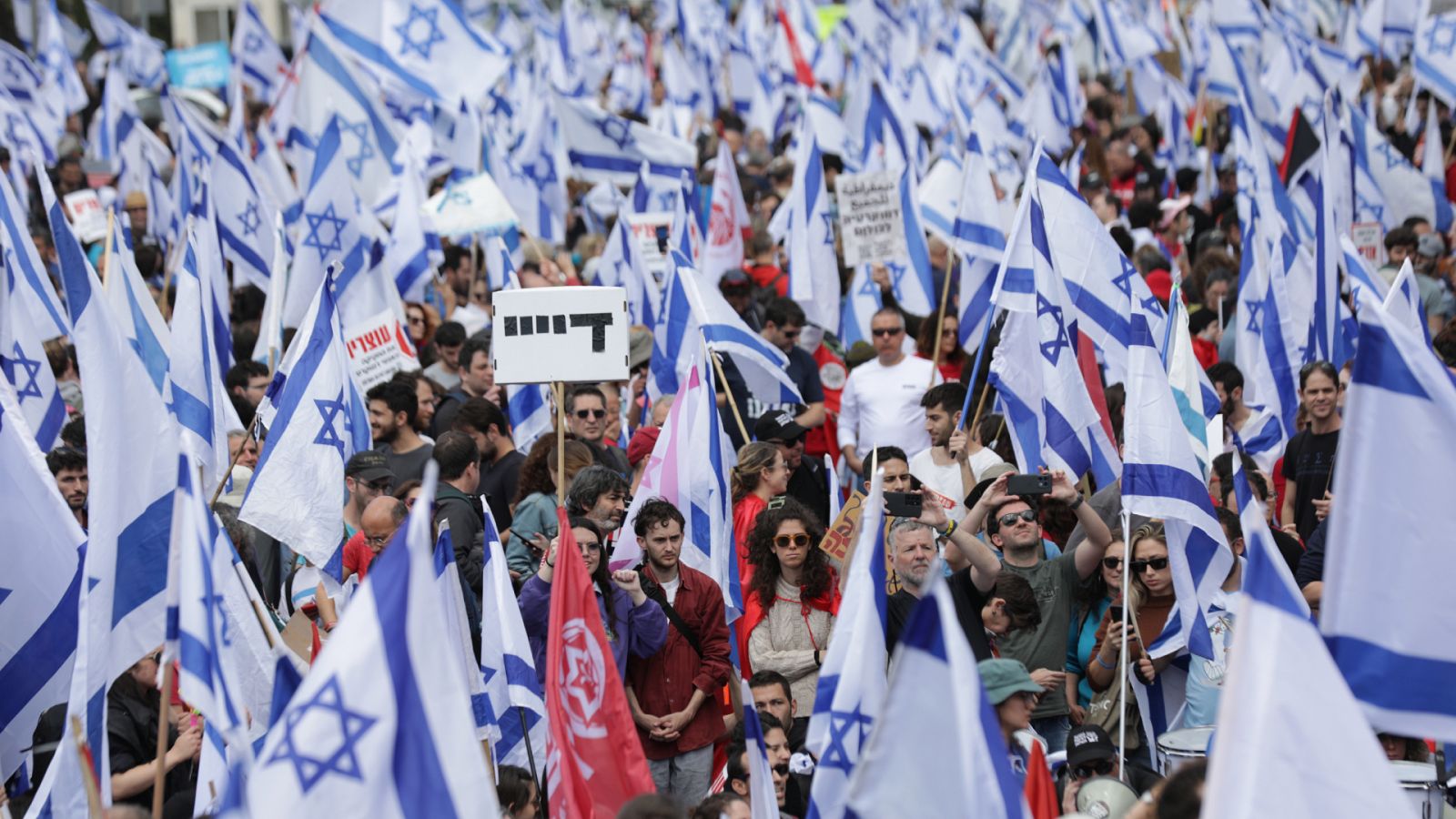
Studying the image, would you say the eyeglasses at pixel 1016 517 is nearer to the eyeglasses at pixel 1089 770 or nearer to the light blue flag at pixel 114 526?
the eyeglasses at pixel 1089 770

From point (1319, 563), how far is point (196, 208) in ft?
26.0

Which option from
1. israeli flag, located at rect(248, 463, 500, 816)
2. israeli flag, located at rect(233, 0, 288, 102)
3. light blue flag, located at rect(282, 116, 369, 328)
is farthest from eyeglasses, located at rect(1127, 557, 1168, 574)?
israeli flag, located at rect(233, 0, 288, 102)

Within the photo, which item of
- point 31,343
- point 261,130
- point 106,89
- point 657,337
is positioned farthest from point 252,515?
point 106,89

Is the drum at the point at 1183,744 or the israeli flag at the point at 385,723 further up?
the israeli flag at the point at 385,723

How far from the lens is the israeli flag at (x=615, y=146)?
16656 millimetres

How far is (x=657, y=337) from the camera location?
11.2m

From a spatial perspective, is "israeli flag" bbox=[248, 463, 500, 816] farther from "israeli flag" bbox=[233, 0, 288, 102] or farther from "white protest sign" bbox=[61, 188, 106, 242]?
"israeli flag" bbox=[233, 0, 288, 102]

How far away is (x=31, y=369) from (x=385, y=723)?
574 cm

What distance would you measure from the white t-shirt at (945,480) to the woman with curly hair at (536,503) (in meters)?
1.57

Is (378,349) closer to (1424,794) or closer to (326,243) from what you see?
(326,243)

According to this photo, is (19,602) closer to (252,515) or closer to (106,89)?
(252,515)

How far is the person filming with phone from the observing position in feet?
24.6

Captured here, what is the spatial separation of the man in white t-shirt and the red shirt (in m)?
3.03

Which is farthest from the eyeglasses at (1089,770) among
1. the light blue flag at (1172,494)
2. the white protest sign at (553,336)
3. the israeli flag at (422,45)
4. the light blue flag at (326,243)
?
the israeli flag at (422,45)
